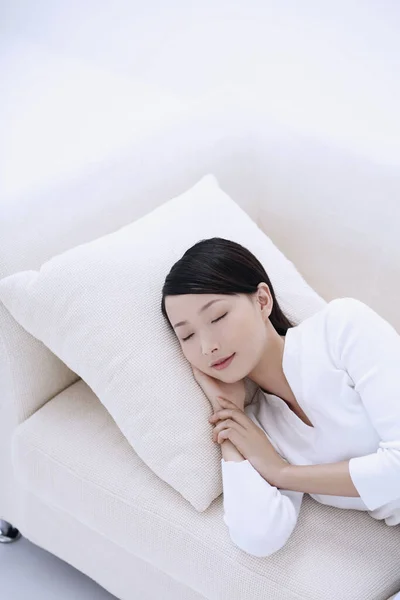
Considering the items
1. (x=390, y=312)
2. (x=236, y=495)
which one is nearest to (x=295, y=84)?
(x=390, y=312)

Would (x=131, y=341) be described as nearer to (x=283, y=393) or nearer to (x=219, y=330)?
(x=219, y=330)

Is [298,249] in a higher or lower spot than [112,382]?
lower

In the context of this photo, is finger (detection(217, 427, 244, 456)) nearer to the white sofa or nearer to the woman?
the woman

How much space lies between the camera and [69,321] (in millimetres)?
1596

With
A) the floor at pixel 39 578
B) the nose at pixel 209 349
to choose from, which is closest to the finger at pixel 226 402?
the nose at pixel 209 349

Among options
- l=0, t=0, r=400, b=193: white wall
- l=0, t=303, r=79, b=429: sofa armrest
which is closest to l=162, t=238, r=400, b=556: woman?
l=0, t=303, r=79, b=429: sofa armrest

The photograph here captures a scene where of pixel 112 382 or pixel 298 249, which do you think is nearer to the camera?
pixel 112 382

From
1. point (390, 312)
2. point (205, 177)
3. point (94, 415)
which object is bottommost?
→ point (390, 312)

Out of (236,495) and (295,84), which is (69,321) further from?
(295,84)

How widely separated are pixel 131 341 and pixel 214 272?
21 centimetres

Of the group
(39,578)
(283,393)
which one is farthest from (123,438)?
(39,578)

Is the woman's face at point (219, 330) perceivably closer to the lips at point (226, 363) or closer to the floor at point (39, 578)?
the lips at point (226, 363)

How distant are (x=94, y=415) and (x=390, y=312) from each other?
767 millimetres

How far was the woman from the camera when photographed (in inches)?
55.5
